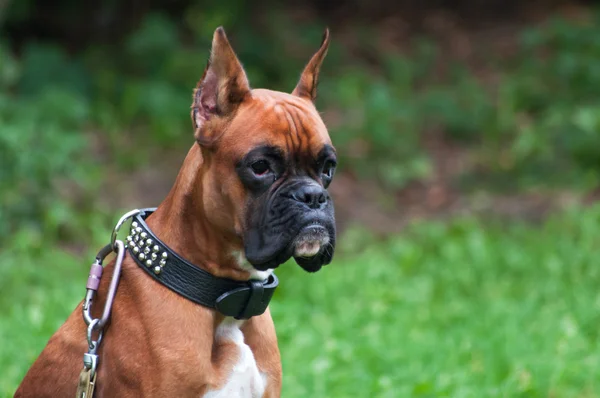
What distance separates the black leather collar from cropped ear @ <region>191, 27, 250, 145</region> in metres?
0.41

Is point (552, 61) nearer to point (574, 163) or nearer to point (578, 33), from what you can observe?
point (578, 33)

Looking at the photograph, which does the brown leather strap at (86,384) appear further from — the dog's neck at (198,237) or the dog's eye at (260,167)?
the dog's eye at (260,167)

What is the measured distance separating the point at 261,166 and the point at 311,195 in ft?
0.64

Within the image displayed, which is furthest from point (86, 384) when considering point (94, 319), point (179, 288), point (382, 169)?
point (382, 169)

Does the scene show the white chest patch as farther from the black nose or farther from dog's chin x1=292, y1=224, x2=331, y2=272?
the black nose

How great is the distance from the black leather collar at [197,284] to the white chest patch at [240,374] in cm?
8

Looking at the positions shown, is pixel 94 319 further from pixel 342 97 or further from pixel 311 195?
pixel 342 97

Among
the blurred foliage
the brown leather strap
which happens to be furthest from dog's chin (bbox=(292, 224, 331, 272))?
the blurred foliage

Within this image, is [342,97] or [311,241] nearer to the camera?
[311,241]

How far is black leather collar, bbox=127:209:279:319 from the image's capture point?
3064 mm

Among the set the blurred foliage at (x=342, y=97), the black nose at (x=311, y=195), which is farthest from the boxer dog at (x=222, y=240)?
the blurred foliage at (x=342, y=97)

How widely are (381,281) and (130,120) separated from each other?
12.4 feet

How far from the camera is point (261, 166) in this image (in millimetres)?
3018

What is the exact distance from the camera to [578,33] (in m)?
11.1
